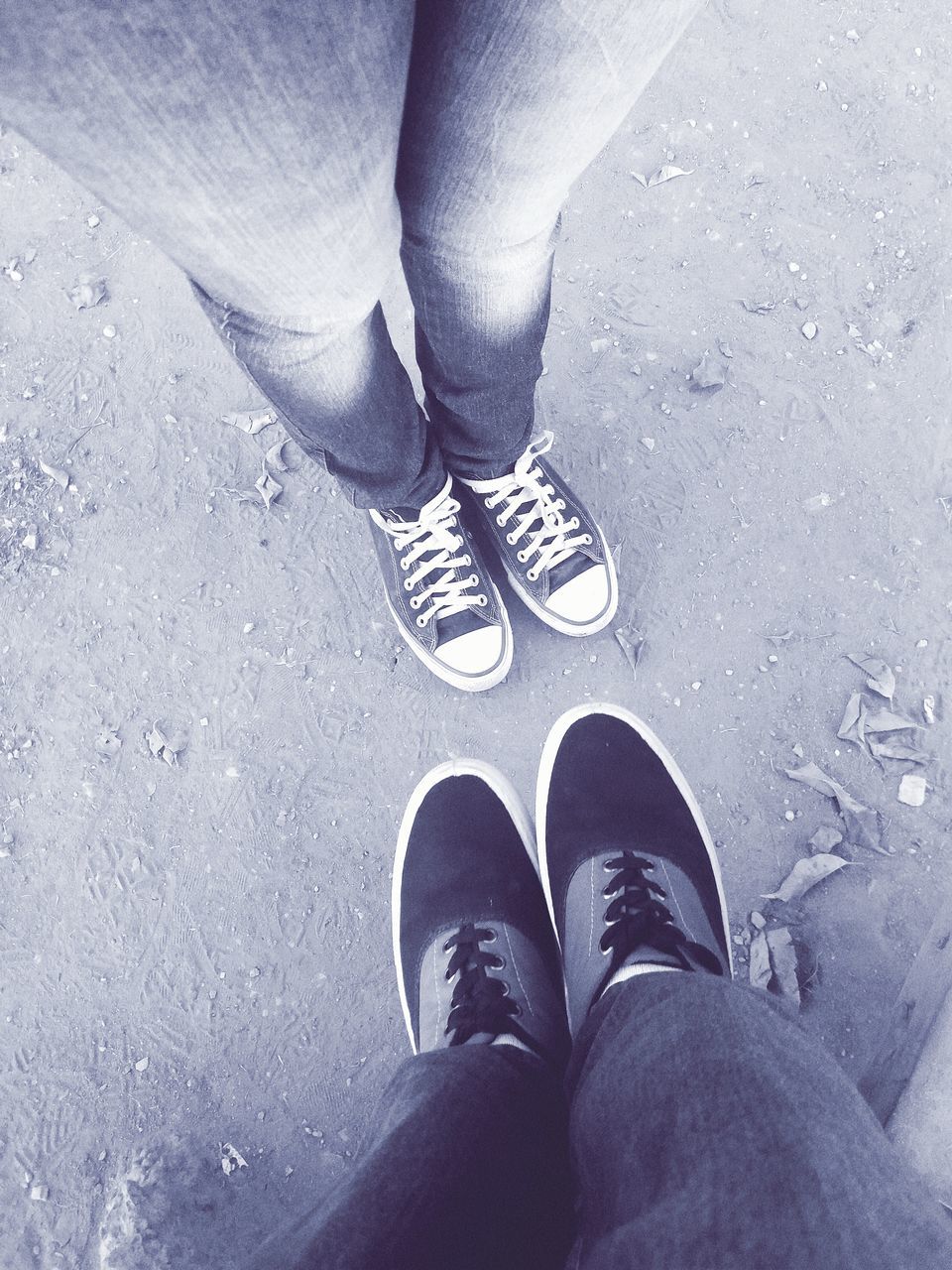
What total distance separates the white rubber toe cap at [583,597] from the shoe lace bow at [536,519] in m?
A: 0.05

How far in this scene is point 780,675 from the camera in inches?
63.5

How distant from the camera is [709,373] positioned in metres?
1.73

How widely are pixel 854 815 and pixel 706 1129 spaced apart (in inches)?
37.5

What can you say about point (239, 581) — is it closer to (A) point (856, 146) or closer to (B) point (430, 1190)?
(B) point (430, 1190)

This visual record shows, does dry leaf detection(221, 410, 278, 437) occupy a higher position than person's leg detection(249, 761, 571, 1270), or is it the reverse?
dry leaf detection(221, 410, 278, 437)

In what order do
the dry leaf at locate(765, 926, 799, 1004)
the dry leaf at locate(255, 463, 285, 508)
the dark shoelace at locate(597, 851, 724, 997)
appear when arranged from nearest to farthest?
the dark shoelace at locate(597, 851, 724, 997), the dry leaf at locate(765, 926, 799, 1004), the dry leaf at locate(255, 463, 285, 508)

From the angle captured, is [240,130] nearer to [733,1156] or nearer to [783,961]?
[733,1156]

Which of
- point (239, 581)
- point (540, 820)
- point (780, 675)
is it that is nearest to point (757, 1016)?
point (540, 820)

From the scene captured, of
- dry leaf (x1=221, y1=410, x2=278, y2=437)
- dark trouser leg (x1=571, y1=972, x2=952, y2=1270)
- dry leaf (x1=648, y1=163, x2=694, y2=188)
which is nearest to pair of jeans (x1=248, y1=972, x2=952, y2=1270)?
dark trouser leg (x1=571, y1=972, x2=952, y2=1270)

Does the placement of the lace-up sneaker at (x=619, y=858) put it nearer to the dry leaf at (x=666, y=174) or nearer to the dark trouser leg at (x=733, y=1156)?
the dark trouser leg at (x=733, y=1156)

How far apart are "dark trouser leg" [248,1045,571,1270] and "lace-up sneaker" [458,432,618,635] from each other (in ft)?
2.78

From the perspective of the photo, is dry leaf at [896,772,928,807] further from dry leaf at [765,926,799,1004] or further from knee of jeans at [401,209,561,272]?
knee of jeans at [401,209,561,272]

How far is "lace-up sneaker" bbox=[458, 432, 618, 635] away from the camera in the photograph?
159 centimetres

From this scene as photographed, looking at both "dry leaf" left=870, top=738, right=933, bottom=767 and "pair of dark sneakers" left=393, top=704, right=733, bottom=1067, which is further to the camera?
"dry leaf" left=870, top=738, right=933, bottom=767
